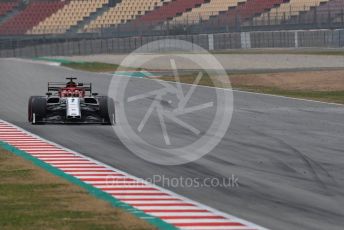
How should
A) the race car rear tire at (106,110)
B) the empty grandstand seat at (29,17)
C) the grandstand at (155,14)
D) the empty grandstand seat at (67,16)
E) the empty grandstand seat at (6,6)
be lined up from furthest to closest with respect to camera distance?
the empty grandstand seat at (6,6)
the empty grandstand seat at (29,17)
the empty grandstand seat at (67,16)
the grandstand at (155,14)
the race car rear tire at (106,110)

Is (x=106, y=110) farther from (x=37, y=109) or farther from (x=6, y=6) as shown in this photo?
(x=6, y=6)

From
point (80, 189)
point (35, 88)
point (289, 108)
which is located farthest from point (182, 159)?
point (35, 88)

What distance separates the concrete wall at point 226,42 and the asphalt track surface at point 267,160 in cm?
3078

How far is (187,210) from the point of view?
13.3 meters

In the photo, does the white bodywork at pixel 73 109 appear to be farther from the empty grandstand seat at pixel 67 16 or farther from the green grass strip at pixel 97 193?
the empty grandstand seat at pixel 67 16

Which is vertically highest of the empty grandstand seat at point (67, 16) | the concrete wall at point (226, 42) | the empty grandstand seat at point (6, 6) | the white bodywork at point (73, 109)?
the empty grandstand seat at point (6, 6)

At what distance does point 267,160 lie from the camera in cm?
1891

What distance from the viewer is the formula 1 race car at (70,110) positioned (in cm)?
2495

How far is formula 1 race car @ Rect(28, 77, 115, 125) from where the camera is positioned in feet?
81.9

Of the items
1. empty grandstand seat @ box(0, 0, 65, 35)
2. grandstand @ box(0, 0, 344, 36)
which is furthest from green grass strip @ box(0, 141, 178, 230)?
A: empty grandstand seat @ box(0, 0, 65, 35)

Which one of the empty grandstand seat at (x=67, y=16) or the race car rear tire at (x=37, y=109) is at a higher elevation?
the empty grandstand seat at (x=67, y=16)

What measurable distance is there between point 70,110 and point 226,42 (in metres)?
43.7

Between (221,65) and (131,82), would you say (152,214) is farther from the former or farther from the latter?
(221,65)

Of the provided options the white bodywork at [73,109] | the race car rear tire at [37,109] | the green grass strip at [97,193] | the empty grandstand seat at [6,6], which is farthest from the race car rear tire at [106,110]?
the empty grandstand seat at [6,6]
